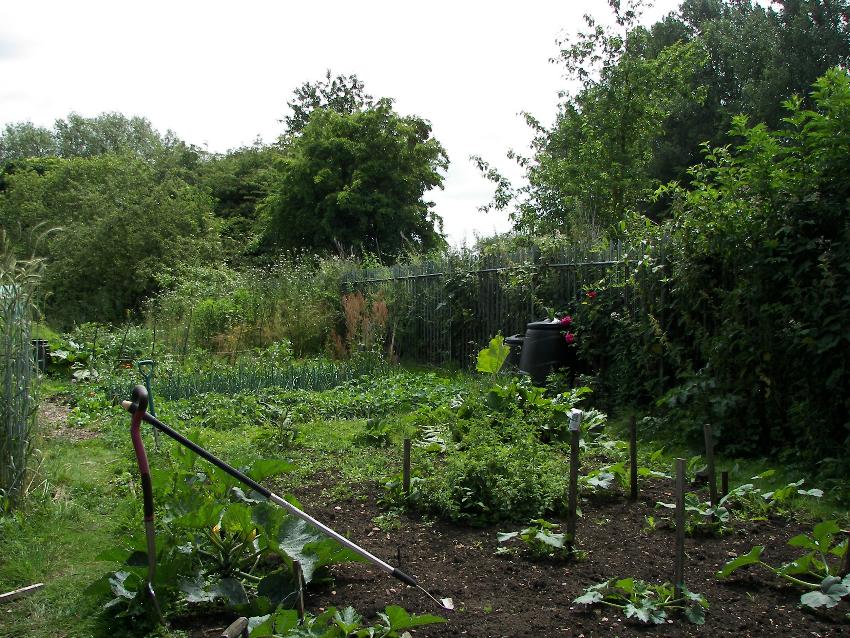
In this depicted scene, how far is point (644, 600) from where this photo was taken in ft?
9.16

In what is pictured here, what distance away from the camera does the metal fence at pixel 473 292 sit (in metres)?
8.46

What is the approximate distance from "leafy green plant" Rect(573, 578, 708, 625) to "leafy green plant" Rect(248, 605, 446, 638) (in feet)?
2.26

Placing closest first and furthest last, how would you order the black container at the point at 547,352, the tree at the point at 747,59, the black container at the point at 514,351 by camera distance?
1. the black container at the point at 547,352
2. the black container at the point at 514,351
3. the tree at the point at 747,59

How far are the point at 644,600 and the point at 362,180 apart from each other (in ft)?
66.2

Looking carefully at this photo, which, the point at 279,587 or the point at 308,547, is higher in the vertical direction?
the point at 308,547

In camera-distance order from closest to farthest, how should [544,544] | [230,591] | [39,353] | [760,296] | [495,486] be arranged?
[230,591]
[544,544]
[495,486]
[760,296]
[39,353]

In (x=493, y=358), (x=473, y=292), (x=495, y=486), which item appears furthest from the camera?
(x=473, y=292)

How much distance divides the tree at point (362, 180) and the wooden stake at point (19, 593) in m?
18.7

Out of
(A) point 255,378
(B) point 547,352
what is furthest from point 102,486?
(B) point 547,352

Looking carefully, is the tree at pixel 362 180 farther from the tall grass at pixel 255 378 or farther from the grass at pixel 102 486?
the grass at pixel 102 486

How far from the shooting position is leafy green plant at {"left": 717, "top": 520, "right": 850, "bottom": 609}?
2723 mm

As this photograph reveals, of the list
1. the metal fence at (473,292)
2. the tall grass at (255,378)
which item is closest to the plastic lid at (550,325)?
the metal fence at (473,292)

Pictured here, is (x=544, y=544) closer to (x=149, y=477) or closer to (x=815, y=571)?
(x=815, y=571)

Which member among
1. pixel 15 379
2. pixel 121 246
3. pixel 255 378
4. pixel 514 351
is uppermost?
pixel 121 246
